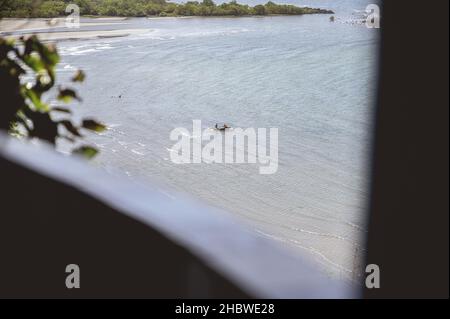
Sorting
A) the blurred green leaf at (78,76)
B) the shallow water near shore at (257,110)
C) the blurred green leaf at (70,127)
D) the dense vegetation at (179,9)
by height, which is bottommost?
the shallow water near shore at (257,110)

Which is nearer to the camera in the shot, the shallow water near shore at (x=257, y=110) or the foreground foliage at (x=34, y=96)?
the foreground foliage at (x=34, y=96)

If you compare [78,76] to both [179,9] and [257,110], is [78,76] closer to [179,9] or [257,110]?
[257,110]

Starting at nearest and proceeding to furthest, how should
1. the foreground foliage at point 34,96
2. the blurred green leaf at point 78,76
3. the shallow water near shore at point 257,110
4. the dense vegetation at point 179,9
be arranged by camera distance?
the foreground foliage at point 34,96, the blurred green leaf at point 78,76, the shallow water near shore at point 257,110, the dense vegetation at point 179,9

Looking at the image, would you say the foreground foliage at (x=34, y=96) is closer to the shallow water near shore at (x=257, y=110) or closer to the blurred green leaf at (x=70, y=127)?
the blurred green leaf at (x=70, y=127)

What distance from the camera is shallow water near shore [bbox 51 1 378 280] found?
47.1 ft

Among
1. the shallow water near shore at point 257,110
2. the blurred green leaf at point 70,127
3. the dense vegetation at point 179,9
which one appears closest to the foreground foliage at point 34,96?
the blurred green leaf at point 70,127

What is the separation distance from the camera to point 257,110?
71.6 ft

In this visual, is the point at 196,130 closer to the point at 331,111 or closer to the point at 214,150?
the point at 214,150

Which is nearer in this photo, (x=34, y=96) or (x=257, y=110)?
(x=34, y=96)

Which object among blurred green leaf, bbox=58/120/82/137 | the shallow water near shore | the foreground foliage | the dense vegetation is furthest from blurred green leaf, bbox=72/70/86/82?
the dense vegetation

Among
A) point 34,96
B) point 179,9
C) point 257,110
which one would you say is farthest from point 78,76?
point 179,9

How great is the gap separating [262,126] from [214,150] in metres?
2.41

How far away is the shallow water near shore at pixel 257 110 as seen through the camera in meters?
14.4

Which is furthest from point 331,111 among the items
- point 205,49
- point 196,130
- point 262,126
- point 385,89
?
point 385,89
